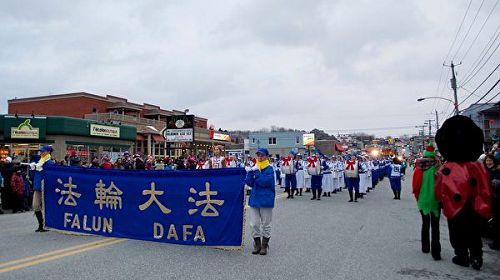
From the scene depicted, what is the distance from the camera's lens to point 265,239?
21.9 feet

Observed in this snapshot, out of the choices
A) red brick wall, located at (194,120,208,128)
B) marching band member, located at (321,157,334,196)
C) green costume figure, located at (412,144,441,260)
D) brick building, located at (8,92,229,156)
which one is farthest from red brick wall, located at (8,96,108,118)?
green costume figure, located at (412,144,441,260)

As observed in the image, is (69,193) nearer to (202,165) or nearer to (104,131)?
(202,165)

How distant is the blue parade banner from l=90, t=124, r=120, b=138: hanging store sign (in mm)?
26817

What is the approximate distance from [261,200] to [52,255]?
11.2ft

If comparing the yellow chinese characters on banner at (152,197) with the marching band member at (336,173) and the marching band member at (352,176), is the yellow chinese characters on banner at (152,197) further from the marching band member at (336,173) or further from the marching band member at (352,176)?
the marching band member at (336,173)

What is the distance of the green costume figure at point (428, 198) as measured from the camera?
21.1ft

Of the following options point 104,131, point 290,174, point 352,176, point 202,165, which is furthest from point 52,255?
point 104,131

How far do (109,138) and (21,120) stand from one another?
7912mm

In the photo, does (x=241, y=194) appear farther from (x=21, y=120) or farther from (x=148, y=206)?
(x=21, y=120)

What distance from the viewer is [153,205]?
744 centimetres

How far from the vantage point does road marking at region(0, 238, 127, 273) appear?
5797 millimetres

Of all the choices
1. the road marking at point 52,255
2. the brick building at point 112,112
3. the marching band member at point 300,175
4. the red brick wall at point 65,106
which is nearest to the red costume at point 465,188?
the road marking at point 52,255

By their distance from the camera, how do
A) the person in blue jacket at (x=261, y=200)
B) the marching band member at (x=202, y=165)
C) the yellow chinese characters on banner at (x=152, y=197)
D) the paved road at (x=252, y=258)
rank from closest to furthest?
1. the paved road at (x=252, y=258)
2. the person in blue jacket at (x=261, y=200)
3. the yellow chinese characters on banner at (x=152, y=197)
4. the marching band member at (x=202, y=165)

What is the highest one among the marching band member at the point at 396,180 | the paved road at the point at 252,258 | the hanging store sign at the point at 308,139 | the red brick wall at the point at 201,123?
the red brick wall at the point at 201,123
